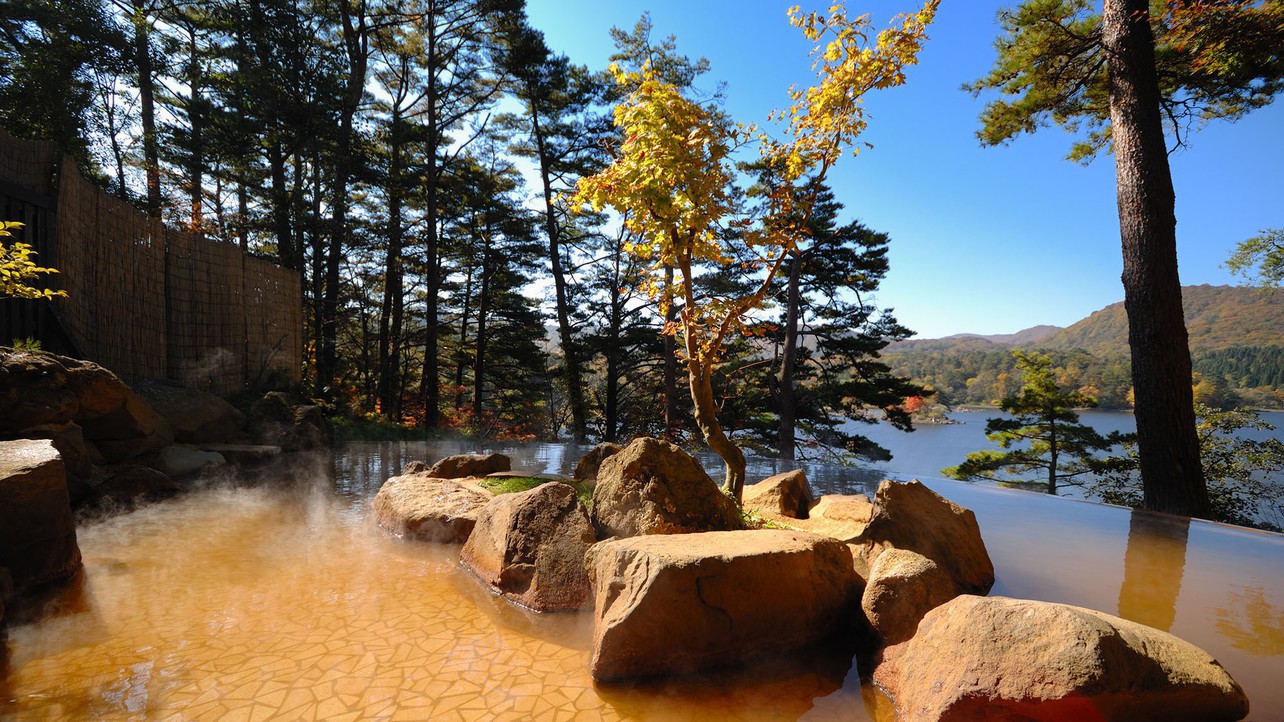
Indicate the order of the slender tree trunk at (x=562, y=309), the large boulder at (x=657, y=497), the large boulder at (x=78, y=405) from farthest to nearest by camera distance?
the slender tree trunk at (x=562, y=309) < the large boulder at (x=78, y=405) < the large boulder at (x=657, y=497)

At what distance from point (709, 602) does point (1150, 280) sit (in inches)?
188

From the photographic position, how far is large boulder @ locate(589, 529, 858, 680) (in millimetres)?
2316

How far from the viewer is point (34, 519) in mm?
2840

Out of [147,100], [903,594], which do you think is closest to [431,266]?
[147,100]

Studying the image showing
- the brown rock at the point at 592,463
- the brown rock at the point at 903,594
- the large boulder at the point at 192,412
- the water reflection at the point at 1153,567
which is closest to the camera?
the brown rock at the point at 903,594

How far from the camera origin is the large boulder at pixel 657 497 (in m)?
3.36

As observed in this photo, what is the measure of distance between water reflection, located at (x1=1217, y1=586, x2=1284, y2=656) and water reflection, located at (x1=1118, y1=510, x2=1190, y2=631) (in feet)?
0.59

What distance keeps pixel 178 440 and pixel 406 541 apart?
12.5 ft

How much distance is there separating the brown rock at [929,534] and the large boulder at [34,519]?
15.1 ft

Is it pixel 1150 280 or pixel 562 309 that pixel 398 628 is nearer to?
pixel 1150 280

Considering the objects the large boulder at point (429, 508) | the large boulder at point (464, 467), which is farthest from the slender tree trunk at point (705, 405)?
the large boulder at point (464, 467)

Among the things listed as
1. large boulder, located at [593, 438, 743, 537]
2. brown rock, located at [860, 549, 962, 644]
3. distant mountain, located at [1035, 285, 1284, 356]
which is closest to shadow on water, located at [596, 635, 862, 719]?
brown rock, located at [860, 549, 962, 644]

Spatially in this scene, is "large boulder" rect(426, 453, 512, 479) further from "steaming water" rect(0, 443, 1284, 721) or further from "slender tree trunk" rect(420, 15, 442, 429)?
"slender tree trunk" rect(420, 15, 442, 429)

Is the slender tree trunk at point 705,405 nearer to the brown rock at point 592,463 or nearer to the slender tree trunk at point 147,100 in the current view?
the brown rock at point 592,463
